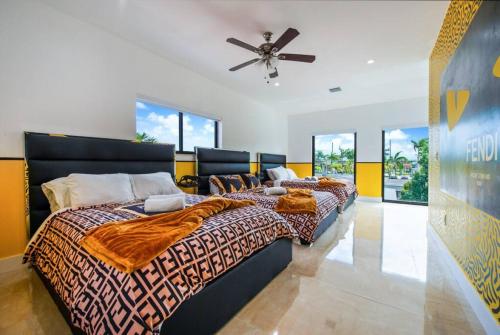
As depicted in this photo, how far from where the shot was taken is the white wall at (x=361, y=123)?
527 centimetres

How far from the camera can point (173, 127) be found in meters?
3.66

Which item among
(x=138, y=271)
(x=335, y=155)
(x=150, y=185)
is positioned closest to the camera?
(x=138, y=271)

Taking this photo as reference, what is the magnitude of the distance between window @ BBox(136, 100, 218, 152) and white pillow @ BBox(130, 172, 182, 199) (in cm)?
78

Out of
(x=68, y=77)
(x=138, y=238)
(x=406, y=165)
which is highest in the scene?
(x=68, y=77)

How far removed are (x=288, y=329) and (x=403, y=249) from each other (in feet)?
6.62

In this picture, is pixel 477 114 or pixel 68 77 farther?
pixel 68 77

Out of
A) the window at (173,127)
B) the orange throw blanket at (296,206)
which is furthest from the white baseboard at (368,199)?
the window at (173,127)

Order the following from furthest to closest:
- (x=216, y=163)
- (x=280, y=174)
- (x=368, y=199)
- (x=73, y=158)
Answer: (x=368, y=199)
(x=280, y=174)
(x=216, y=163)
(x=73, y=158)

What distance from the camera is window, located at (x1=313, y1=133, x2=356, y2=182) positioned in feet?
20.5

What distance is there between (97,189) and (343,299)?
2438mm

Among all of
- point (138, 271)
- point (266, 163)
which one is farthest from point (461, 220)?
point (266, 163)

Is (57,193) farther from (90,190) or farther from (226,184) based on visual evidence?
(226,184)

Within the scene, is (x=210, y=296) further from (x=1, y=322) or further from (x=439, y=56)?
(x=439, y=56)

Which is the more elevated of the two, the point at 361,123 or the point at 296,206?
the point at 361,123
